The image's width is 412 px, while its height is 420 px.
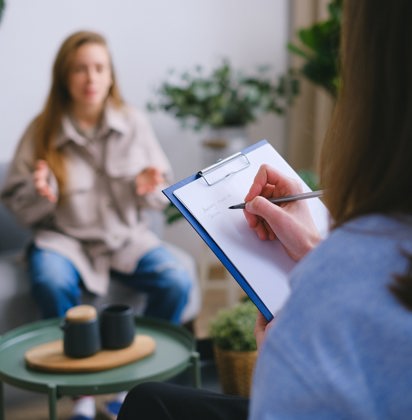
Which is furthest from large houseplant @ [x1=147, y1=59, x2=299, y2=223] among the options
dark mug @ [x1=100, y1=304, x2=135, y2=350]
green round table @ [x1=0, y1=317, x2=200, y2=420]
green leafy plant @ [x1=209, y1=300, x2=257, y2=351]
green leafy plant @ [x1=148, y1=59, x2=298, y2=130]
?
dark mug @ [x1=100, y1=304, x2=135, y2=350]

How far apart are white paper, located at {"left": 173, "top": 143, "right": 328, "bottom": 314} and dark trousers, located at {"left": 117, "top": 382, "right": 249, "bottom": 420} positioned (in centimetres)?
15

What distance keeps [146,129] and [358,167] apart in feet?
6.69

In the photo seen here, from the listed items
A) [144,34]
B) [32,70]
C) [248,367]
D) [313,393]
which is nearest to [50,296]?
[248,367]

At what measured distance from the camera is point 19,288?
2215 mm

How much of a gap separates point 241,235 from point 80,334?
79 centimetres

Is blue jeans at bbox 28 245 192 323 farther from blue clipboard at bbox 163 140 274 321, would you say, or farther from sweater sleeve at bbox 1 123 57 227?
blue clipboard at bbox 163 140 274 321

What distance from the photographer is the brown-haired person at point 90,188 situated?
2.32m

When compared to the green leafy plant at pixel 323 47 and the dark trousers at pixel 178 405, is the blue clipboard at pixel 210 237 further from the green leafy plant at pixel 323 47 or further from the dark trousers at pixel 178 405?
the green leafy plant at pixel 323 47

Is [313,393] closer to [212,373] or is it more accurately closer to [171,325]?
[171,325]

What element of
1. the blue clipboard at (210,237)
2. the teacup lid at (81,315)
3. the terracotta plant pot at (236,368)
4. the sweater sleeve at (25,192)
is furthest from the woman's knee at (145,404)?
the sweater sleeve at (25,192)

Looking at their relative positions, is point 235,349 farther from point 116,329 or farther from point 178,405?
point 178,405

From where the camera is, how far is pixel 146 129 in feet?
8.42

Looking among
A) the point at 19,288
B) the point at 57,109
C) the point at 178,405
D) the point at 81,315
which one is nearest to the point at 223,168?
the point at 178,405

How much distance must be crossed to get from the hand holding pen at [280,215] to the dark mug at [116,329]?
75 cm
